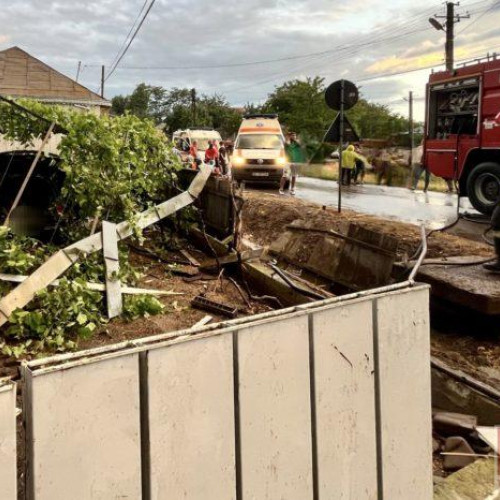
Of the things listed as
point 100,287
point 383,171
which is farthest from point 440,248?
point 383,171

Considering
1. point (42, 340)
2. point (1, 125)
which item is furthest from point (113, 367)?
point (1, 125)

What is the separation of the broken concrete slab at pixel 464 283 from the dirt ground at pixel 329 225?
5.38 feet

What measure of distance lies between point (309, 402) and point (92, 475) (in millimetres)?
783

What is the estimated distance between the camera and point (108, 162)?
252 inches

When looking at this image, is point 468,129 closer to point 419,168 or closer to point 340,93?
point 340,93

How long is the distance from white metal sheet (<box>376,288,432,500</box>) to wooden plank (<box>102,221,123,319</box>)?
3.88 meters

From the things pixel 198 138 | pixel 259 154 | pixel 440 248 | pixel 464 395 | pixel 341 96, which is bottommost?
pixel 464 395

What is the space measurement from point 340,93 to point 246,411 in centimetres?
990

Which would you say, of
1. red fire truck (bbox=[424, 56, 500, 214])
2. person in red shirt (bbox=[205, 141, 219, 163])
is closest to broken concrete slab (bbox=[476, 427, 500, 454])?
red fire truck (bbox=[424, 56, 500, 214])

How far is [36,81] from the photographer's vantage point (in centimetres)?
2981

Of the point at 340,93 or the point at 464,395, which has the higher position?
the point at 340,93

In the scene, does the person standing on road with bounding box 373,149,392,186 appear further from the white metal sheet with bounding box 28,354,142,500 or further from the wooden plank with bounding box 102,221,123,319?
the white metal sheet with bounding box 28,354,142,500

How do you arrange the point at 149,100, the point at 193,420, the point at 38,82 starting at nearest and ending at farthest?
the point at 193,420 < the point at 38,82 < the point at 149,100

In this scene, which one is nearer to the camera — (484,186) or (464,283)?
(464,283)
